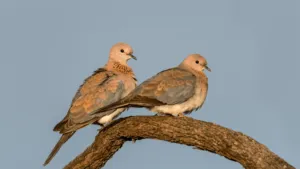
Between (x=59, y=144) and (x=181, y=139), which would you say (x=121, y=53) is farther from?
(x=181, y=139)

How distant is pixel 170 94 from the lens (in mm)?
9727

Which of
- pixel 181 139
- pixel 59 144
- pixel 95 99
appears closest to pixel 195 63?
pixel 95 99

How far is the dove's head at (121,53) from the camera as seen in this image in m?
11.7

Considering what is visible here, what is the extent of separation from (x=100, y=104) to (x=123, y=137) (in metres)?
0.97

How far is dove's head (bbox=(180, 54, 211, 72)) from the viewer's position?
1109 cm

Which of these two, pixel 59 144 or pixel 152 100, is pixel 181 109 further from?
pixel 59 144

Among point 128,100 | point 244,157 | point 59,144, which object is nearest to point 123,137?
point 128,100

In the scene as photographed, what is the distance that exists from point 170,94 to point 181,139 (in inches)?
36.7

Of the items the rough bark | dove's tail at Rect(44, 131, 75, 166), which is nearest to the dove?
dove's tail at Rect(44, 131, 75, 166)

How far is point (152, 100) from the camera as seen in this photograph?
31.2 ft

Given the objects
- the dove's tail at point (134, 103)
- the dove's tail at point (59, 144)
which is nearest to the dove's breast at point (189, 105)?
the dove's tail at point (134, 103)

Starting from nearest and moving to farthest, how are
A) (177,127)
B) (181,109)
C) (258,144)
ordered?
(258,144)
(177,127)
(181,109)

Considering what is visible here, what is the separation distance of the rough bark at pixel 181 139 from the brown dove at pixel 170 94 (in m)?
0.27

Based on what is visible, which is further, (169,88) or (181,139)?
(169,88)
